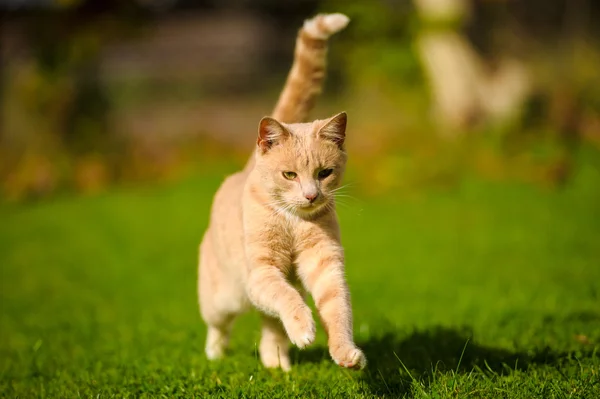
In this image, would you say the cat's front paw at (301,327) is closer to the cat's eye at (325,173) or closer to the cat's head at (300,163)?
the cat's head at (300,163)

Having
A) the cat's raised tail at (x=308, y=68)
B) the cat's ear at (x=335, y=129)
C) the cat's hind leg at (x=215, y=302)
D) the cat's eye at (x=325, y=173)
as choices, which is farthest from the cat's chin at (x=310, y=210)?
the cat's raised tail at (x=308, y=68)

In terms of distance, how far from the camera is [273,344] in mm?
4031

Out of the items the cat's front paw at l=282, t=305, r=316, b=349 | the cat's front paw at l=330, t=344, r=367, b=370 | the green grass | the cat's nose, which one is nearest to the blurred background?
the green grass

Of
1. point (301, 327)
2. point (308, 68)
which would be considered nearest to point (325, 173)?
point (308, 68)

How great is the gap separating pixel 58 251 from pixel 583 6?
9.92m

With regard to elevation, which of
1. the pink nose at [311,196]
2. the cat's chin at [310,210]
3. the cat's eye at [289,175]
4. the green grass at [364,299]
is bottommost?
the green grass at [364,299]

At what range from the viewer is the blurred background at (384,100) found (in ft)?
34.6

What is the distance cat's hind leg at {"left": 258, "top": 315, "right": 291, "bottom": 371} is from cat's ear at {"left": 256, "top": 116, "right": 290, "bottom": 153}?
1.03m

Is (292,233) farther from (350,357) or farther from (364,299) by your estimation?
(364,299)

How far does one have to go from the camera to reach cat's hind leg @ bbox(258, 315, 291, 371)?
3.99 m

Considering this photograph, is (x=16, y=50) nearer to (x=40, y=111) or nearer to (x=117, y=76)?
(x=40, y=111)

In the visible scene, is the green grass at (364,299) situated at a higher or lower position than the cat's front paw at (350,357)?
lower

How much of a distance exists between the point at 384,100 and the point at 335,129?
333 inches

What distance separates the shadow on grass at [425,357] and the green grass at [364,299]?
14 mm
